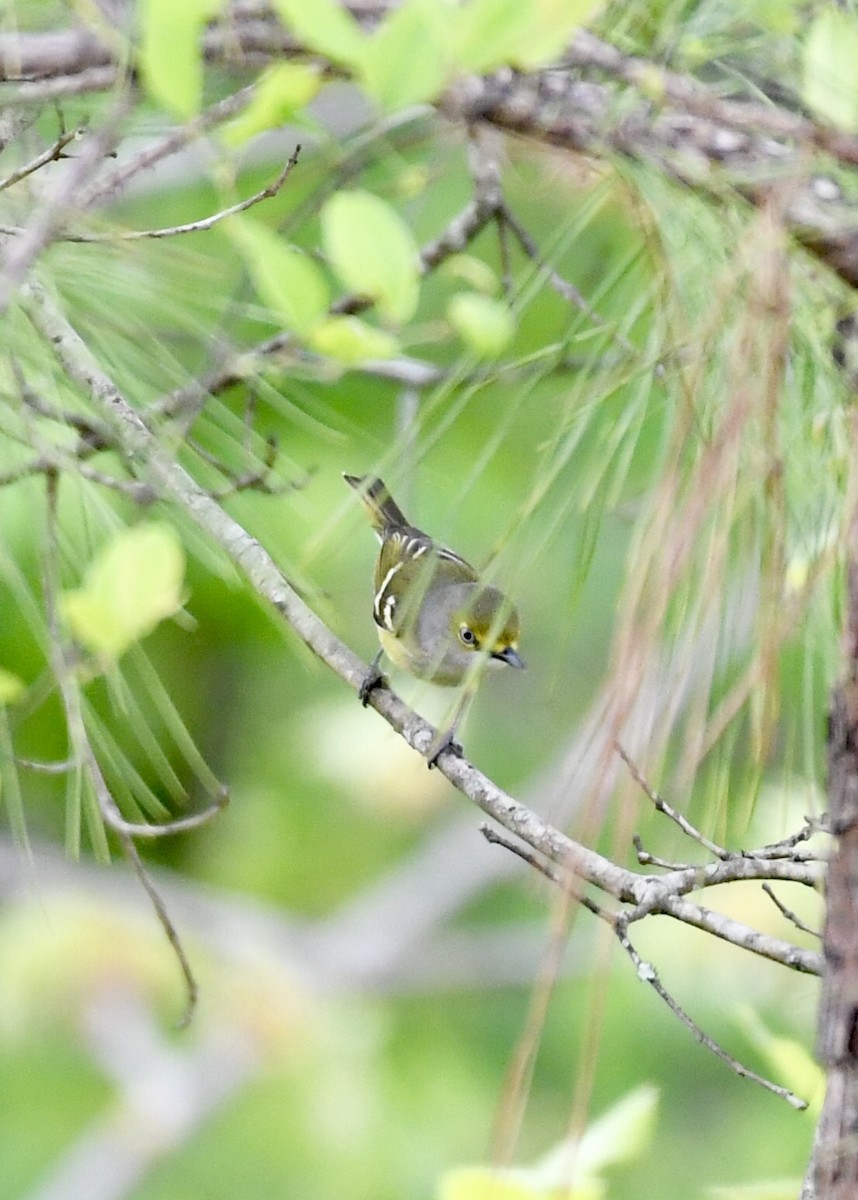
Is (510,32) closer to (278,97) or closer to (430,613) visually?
(278,97)

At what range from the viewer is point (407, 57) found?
15.6 inches

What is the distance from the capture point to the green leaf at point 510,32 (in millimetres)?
394

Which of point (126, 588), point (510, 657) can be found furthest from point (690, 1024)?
point (510, 657)

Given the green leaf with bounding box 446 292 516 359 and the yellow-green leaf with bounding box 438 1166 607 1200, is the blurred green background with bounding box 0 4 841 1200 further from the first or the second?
the green leaf with bounding box 446 292 516 359

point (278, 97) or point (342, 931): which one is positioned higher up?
point (278, 97)

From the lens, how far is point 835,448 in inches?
25.3

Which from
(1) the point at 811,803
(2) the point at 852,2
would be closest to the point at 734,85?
(2) the point at 852,2

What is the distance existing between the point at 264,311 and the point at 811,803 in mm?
362

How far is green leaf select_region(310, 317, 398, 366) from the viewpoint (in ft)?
1.55

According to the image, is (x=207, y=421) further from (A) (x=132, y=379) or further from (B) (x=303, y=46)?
(B) (x=303, y=46)

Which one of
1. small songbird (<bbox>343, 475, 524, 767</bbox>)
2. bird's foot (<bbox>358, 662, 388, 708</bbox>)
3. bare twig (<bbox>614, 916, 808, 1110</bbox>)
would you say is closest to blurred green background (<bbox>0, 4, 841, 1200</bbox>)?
small songbird (<bbox>343, 475, 524, 767</bbox>)

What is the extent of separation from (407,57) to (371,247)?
0.18ft

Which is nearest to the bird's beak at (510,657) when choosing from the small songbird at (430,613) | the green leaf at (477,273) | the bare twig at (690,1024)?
the small songbird at (430,613)

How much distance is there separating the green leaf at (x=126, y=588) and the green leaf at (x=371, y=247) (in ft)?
0.38
